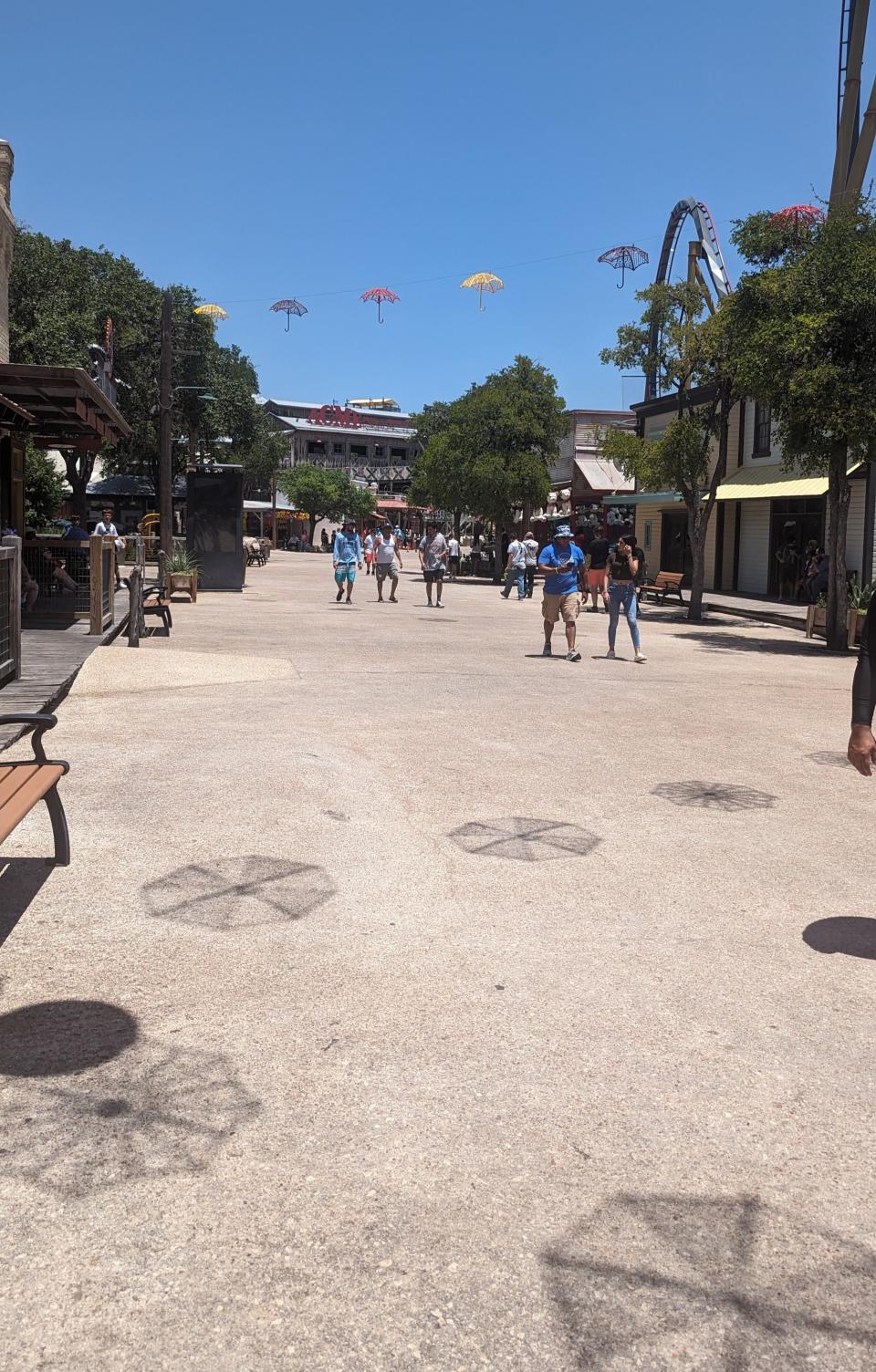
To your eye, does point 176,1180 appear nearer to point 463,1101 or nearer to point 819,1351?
point 463,1101

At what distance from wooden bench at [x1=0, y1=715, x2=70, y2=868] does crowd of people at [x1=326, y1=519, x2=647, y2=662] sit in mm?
8658

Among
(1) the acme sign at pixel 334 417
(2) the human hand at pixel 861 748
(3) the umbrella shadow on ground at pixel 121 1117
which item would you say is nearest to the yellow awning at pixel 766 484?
(2) the human hand at pixel 861 748

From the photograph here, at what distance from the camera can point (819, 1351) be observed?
2156 mm

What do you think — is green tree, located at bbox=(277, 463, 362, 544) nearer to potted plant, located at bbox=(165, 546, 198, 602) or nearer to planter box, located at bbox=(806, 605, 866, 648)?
potted plant, located at bbox=(165, 546, 198, 602)

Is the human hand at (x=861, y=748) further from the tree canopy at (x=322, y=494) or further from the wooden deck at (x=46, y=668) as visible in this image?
the tree canopy at (x=322, y=494)

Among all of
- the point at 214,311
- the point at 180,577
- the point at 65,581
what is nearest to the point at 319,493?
the point at 214,311

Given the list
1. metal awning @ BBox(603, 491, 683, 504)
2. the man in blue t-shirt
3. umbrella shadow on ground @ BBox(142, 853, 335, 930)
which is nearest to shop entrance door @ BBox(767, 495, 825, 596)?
metal awning @ BBox(603, 491, 683, 504)

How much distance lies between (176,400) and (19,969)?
39818 millimetres

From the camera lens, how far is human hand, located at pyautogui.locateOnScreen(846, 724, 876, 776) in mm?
4312

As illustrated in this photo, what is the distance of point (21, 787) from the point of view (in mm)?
4434

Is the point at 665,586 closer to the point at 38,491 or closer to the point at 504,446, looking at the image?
the point at 504,446

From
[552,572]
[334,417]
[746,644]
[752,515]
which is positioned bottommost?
[746,644]

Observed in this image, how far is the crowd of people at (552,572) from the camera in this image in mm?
13797

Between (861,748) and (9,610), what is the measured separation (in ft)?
23.0
